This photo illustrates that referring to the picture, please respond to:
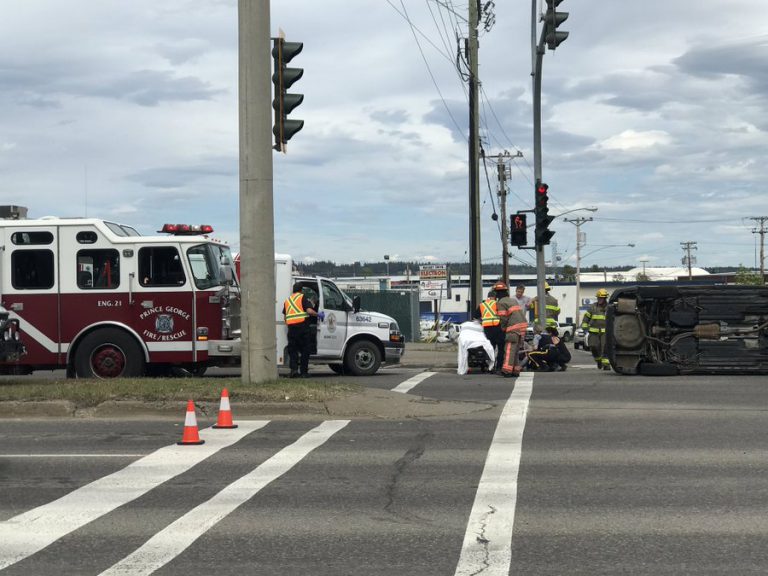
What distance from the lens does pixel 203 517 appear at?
709 cm

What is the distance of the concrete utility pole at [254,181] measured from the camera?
13.9m

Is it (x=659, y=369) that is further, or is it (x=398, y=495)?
(x=659, y=369)

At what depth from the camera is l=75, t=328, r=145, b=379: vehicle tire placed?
16.3 metres

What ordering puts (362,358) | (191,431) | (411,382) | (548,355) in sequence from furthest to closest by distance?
(548,355)
(362,358)
(411,382)
(191,431)

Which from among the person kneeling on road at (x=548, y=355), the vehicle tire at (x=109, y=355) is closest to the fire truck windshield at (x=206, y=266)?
the vehicle tire at (x=109, y=355)

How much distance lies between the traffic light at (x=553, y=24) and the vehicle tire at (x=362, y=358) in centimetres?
654

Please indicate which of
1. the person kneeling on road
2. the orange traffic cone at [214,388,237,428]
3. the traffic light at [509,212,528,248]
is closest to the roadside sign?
the traffic light at [509,212,528,248]

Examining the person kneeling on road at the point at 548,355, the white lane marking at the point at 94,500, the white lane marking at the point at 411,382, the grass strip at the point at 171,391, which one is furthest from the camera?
the person kneeling on road at the point at 548,355

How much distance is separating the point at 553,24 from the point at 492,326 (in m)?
5.70

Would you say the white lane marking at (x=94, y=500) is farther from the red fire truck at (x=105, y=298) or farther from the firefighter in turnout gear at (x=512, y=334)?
the firefighter in turnout gear at (x=512, y=334)

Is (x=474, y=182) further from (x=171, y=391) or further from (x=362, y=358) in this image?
(x=171, y=391)

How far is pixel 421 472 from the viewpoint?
881 cm

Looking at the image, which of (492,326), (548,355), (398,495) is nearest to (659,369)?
(548,355)

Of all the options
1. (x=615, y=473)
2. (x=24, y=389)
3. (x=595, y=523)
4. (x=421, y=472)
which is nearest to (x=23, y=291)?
(x=24, y=389)
